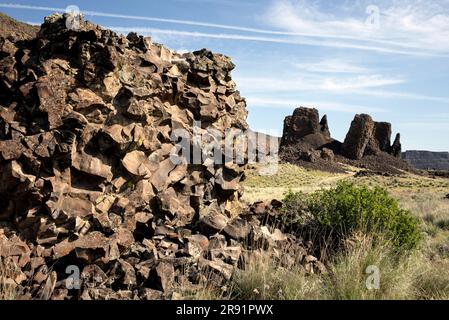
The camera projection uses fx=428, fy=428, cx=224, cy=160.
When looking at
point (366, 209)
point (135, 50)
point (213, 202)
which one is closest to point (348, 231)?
point (366, 209)

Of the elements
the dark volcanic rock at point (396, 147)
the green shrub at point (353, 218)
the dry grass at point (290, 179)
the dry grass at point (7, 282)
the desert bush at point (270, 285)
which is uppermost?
the dark volcanic rock at point (396, 147)

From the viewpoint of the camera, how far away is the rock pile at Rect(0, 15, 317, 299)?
7.72 meters

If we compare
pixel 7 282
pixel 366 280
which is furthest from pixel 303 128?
pixel 7 282

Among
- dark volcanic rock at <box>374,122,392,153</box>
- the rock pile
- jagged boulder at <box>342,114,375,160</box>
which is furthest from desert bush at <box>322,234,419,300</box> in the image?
dark volcanic rock at <box>374,122,392,153</box>

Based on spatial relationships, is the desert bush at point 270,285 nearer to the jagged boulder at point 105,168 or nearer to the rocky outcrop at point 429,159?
the jagged boulder at point 105,168

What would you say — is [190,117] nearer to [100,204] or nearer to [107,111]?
[107,111]

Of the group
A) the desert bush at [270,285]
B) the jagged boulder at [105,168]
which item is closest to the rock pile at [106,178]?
the jagged boulder at [105,168]

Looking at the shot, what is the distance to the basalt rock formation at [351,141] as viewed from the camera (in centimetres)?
9062

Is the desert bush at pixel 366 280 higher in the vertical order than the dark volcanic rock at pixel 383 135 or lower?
lower

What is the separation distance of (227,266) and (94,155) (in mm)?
3706

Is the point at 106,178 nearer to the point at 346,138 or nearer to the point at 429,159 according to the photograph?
the point at 346,138

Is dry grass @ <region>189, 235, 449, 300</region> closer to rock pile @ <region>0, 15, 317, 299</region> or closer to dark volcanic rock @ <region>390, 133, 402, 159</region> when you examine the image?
rock pile @ <region>0, 15, 317, 299</region>

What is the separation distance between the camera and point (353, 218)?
10562 millimetres

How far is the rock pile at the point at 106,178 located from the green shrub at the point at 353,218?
1.01 metres
